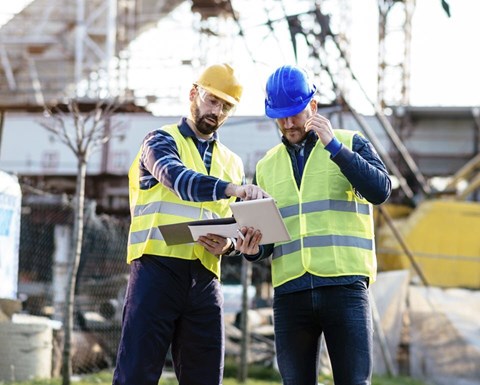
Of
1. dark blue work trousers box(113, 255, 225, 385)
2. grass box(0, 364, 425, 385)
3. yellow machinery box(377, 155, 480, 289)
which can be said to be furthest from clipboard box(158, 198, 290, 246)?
yellow machinery box(377, 155, 480, 289)

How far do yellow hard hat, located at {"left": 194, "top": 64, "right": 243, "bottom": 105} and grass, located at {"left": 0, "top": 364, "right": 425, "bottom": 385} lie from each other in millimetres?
5346

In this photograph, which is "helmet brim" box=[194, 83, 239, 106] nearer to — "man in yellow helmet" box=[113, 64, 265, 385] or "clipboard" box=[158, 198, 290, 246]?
"man in yellow helmet" box=[113, 64, 265, 385]

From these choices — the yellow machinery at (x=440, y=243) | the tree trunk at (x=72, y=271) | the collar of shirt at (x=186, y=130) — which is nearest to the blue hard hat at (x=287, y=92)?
the collar of shirt at (x=186, y=130)

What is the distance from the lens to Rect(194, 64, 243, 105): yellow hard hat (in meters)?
4.71

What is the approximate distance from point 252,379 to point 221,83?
7476 millimetres

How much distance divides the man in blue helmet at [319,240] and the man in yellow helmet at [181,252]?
250mm

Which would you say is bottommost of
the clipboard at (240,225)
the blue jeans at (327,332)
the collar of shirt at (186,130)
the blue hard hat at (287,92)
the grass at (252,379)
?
the grass at (252,379)

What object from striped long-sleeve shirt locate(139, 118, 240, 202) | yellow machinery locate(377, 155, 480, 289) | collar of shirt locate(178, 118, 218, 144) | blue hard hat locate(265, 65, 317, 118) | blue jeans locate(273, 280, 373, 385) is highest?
yellow machinery locate(377, 155, 480, 289)

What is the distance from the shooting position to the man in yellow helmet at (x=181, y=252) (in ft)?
14.8

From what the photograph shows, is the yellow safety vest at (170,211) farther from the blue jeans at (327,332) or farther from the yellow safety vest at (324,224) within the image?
the blue jeans at (327,332)

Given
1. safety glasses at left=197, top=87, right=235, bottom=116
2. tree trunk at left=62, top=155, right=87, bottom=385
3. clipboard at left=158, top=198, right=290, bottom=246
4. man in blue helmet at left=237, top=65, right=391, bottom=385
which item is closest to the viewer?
clipboard at left=158, top=198, right=290, bottom=246

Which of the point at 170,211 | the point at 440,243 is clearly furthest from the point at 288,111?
the point at 440,243

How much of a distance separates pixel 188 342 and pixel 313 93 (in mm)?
1253

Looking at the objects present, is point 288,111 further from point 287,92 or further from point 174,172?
point 174,172
